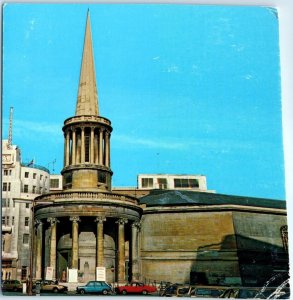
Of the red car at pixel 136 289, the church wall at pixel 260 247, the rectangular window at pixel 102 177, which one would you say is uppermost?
the rectangular window at pixel 102 177

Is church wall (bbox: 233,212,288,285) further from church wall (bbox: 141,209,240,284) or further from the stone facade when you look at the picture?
church wall (bbox: 141,209,240,284)

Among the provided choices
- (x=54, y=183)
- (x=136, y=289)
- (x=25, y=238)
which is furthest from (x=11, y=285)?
(x=54, y=183)

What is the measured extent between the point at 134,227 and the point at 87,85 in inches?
170

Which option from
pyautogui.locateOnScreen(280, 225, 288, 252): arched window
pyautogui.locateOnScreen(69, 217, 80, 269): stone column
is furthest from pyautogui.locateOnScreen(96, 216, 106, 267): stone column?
pyautogui.locateOnScreen(280, 225, 288, 252): arched window

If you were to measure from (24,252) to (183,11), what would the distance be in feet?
23.5

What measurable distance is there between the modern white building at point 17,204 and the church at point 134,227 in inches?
17.5

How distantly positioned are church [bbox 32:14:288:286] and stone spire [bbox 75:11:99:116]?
0.03 metres

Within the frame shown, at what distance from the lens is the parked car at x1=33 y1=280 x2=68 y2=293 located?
18.5m

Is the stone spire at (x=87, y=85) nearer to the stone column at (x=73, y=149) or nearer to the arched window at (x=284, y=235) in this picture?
the stone column at (x=73, y=149)

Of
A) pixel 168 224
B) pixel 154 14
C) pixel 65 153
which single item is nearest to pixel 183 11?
pixel 154 14

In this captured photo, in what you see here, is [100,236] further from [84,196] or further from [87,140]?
[87,140]

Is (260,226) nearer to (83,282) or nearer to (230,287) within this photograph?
(230,287)

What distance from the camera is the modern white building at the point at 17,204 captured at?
18.3 meters

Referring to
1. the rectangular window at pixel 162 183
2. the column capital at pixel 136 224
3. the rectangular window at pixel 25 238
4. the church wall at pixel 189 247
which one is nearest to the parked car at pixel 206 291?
A: the church wall at pixel 189 247
